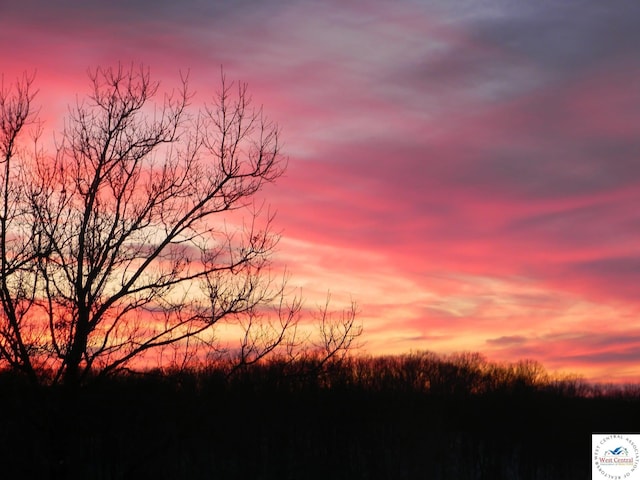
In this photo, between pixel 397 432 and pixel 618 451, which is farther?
pixel 397 432

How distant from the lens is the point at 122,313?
14.9 meters

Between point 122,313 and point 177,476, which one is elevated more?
point 122,313

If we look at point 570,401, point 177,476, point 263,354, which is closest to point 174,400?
point 263,354

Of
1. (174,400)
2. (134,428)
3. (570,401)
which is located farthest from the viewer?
(570,401)

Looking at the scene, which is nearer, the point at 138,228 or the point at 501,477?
the point at 138,228

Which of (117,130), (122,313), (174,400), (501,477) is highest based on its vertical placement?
(117,130)

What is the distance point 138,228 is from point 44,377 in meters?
3.12

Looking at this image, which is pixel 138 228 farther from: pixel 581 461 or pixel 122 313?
pixel 581 461

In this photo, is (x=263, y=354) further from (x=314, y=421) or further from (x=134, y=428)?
(x=314, y=421)

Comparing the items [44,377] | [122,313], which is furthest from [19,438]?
[122,313]

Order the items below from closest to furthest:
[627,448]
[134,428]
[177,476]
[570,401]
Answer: [627,448]
[134,428]
[177,476]
[570,401]

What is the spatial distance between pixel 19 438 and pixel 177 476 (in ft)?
76.8

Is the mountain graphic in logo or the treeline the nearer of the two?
the mountain graphic in logo

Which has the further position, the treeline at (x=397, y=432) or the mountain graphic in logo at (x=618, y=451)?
the treeline at (x=397, y=432)
